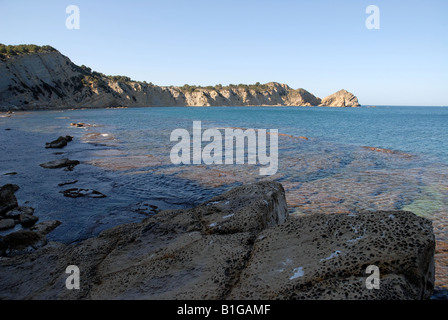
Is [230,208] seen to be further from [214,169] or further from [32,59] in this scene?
[32,59]

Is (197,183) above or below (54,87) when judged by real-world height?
below

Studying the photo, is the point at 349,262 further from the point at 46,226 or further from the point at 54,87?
the point at 54,87

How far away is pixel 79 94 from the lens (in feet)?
337

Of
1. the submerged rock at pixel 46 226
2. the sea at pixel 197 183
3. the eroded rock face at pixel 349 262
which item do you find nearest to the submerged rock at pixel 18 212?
the sea at pixel 197 183

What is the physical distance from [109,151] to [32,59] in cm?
8212

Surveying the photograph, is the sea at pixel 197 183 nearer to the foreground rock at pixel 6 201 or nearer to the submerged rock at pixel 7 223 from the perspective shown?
the submerged rock at pixel 7 223

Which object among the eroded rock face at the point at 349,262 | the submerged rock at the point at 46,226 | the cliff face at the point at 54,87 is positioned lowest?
the submerged rock at the point at 46,226

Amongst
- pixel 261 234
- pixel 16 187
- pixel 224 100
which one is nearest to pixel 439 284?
pixel 261 234

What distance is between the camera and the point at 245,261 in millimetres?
4145

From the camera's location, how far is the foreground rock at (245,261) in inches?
134

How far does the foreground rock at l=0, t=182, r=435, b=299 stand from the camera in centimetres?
340

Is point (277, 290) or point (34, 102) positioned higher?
point (34, 102)

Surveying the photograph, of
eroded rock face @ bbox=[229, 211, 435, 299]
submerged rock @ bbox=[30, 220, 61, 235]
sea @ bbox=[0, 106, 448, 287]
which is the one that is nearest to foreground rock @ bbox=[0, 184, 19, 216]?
sea @ bbox=[0, 106, 448, 287]

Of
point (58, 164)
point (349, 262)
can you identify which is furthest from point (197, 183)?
point (349, 262)
